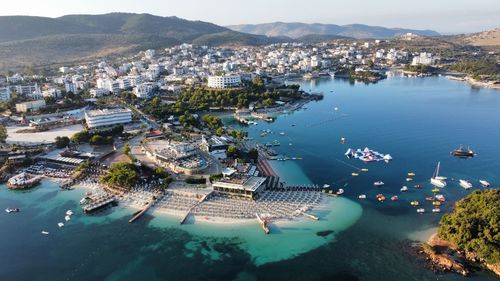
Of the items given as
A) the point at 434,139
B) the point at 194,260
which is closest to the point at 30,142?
the point at 194,260

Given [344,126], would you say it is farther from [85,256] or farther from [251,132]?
[85,256]

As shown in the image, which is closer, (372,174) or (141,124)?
(372,174)

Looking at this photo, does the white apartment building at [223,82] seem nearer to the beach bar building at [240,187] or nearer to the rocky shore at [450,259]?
the beach bar building at [240,187]

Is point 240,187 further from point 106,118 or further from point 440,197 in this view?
point 106,118

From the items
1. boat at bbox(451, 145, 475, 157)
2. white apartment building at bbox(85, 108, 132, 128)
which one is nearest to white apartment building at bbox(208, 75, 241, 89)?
white apartment building at bbox(85, 108, 132, 128)

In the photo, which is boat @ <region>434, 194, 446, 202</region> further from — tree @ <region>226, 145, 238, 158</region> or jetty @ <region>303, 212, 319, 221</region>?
tree @ <region>226, 145, 238, 158</region>

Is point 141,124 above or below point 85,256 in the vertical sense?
above
